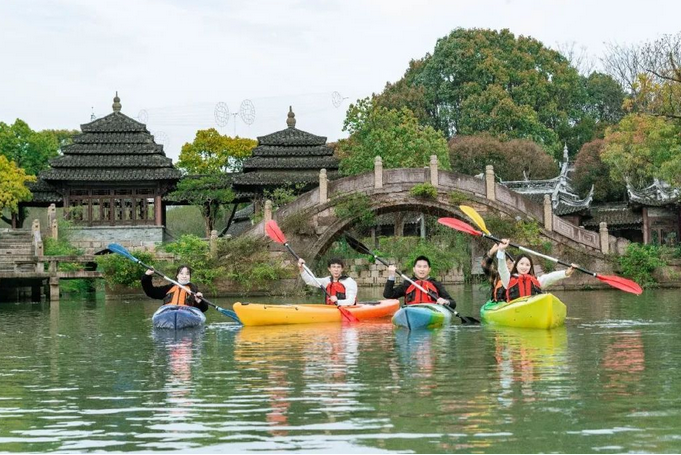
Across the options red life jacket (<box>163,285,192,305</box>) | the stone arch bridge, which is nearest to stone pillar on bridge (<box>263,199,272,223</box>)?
the stone arch bridge

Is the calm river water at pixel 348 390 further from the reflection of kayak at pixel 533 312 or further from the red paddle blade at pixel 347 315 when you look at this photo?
the red paddle blade at pixel 347 315

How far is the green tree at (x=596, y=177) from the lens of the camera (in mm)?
59031

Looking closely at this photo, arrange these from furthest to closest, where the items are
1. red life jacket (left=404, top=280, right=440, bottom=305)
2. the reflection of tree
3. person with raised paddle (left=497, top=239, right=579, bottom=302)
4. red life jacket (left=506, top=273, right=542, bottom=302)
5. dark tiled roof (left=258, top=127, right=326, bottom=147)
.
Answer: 1. dark tiled roof (left=258, top=127, right=326, bottom=147)
2. red life jacket (left=404, top=280, right=440, bottom=305)
3. red life jacket (left=506, top=273, right=542, bottom=302)
4. person with raised paddle (left=497, top=239, right=579, bottom=302)
5. the reflection of tree

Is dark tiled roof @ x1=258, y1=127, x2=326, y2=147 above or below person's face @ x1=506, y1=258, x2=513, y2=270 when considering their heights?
above

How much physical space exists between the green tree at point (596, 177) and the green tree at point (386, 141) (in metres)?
9.07

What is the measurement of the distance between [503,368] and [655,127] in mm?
26160

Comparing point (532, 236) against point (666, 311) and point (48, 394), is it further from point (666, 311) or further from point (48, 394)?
point (48, 394)

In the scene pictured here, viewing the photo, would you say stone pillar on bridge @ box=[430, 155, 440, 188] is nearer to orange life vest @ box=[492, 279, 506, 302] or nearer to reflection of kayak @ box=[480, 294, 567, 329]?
orange life vest @ box=[492, 279, 506, 302]

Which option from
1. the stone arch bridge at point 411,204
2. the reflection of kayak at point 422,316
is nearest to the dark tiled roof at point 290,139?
the stone arch bridge at point 411,204

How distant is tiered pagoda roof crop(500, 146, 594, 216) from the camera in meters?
53.7

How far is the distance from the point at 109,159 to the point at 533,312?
32.3m

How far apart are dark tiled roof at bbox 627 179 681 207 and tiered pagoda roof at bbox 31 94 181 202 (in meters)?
18.9

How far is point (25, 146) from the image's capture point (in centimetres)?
6034

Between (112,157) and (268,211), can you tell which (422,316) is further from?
(112,157)
